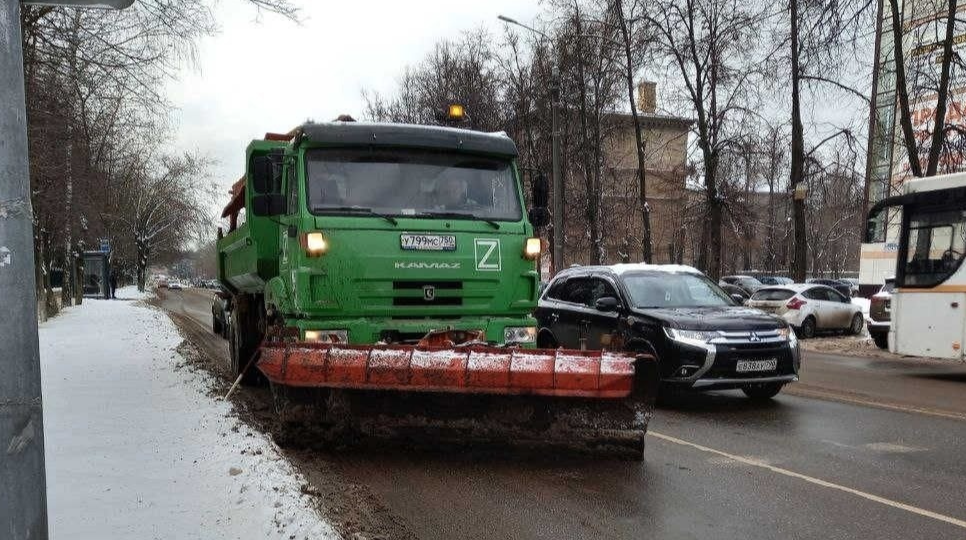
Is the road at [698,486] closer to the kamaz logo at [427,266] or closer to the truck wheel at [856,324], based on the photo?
the kamaz logo at [427,266]

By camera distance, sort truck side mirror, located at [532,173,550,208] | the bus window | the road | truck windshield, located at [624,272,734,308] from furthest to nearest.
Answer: the bus window → truck windshield, located at [624,272,734,308] → truck side mirror, located at [532,173,550,208] → the road

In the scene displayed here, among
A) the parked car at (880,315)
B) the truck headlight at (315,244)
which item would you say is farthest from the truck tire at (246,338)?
the parked car at (880,315)

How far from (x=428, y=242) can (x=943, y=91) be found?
1581 cm

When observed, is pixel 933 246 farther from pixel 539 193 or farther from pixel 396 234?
pixel 396 234

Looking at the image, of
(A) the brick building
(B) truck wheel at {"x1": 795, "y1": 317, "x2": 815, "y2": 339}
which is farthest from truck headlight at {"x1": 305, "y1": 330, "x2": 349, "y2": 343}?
(A) the brick building

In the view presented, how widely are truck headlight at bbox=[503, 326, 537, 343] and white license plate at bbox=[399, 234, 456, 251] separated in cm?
96

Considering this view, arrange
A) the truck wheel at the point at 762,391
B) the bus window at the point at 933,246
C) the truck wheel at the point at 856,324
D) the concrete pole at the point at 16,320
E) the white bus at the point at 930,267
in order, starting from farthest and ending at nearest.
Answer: the truck wheel at the point at 856,324, the bus window at the point at 933,246, the white bus at the point at 930,267, the truck wheel at the point at 762,391, the concrete pole at the point at 16,320

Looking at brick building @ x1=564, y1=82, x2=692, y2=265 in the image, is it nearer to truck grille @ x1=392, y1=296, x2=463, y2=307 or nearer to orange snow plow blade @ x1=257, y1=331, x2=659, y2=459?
truck grille @ x1=392, y1=296, x2=463, y2=307

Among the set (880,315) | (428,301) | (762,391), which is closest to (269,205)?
(428,301)

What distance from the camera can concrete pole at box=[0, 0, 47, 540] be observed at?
7.74 feet

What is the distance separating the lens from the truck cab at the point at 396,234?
6.93 meters

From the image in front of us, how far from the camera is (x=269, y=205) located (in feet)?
24.6

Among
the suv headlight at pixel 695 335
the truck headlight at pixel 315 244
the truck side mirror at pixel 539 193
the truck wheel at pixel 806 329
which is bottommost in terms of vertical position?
the truck wheel at pixel 806 329

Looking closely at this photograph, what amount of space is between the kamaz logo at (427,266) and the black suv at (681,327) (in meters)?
1.87
